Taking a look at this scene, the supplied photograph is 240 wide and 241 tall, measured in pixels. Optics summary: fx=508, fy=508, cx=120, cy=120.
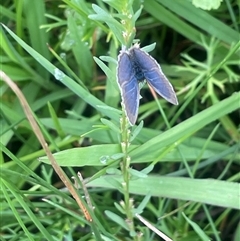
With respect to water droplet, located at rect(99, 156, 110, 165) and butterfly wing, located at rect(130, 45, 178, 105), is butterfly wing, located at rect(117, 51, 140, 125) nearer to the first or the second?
butterfly wing, located at rect(130, 45, 178, 105)

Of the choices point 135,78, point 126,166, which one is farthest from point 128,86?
point 126,166

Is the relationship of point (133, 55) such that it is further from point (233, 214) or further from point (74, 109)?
point (233, 214)

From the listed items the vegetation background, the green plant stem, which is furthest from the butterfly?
the vegetation background

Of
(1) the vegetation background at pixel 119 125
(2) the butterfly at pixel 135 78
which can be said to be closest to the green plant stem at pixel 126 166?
(1) the vegetation background at pixel 119 125

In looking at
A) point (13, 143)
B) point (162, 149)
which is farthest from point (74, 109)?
point (162, 149)

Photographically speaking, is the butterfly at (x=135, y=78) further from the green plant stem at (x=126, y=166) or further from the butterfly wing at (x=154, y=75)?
the green plant stem at (x=126, y=166)

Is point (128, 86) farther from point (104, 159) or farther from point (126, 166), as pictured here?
point (104, 159)
